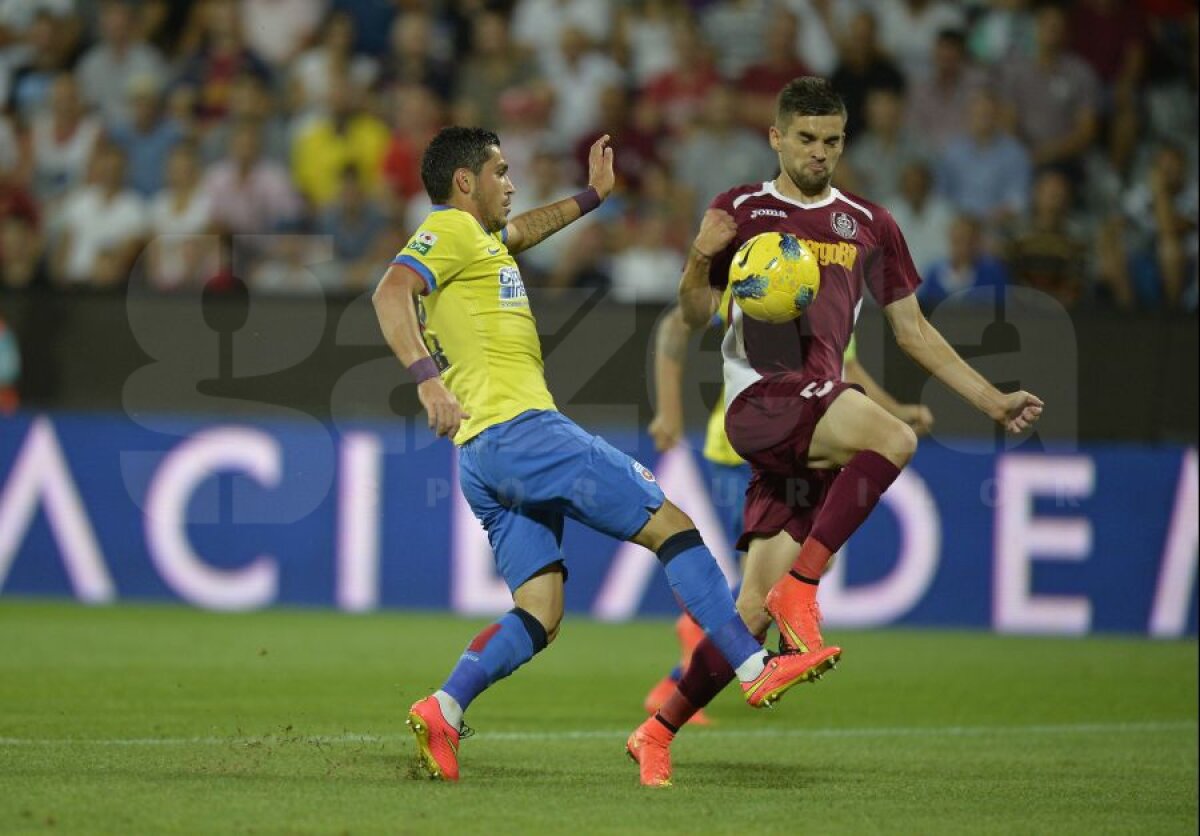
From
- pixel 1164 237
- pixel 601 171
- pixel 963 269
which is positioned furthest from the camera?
pixel 1164 237

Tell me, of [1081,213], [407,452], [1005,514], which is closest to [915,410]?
[1005,514]

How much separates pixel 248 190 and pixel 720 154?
12.0ft

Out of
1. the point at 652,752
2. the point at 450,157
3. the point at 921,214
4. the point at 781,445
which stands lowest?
the point at 652,752

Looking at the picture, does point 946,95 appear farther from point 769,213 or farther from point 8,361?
point 769,213

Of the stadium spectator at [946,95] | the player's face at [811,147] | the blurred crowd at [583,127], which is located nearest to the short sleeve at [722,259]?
the player's face at [811,147]

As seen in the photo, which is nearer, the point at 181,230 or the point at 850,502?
the point at 850,502

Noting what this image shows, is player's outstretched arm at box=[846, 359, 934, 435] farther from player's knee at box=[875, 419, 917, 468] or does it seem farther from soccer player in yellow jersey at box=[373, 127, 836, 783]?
soccer player in yellow jersey at box=[373, 127, 836, 783]

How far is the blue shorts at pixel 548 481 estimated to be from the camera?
6.53 metres

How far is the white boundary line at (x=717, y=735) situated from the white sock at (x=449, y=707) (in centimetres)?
115

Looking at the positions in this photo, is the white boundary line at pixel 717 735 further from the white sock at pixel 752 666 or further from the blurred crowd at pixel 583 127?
the blurred crowd at pixel 583 127

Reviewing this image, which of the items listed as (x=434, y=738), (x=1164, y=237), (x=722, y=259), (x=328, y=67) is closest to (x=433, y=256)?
(x=722, y=259)

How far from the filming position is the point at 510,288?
22.3ft

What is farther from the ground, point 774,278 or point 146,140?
point 146,140

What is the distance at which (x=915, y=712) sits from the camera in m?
9.28
